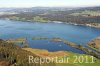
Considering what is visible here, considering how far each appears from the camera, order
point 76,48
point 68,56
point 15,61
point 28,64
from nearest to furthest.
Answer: point 28,64 → point 15,61 → point 68,56 → point 76,48

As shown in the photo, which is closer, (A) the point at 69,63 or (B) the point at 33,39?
(A) the point at 69,63

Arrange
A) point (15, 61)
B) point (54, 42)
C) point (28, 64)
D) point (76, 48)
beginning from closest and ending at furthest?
1. point (28, 64)
2. point (15, 61)
3. point (76, 48)
4. point (54, 42)

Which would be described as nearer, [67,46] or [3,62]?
[3,62]

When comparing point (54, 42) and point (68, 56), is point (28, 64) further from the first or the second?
point (54, 42)

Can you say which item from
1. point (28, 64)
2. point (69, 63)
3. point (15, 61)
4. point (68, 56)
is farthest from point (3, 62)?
point (68, 56)

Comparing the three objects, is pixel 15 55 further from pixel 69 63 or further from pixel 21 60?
pixel 69 63

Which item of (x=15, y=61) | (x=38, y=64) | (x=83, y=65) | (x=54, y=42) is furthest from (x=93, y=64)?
(x=54, y=42)

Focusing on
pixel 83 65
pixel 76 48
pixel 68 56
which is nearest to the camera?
pixel 83 65

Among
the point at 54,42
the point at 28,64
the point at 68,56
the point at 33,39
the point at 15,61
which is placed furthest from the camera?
the point at 33,39

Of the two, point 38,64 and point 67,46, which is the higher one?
point 38,64
